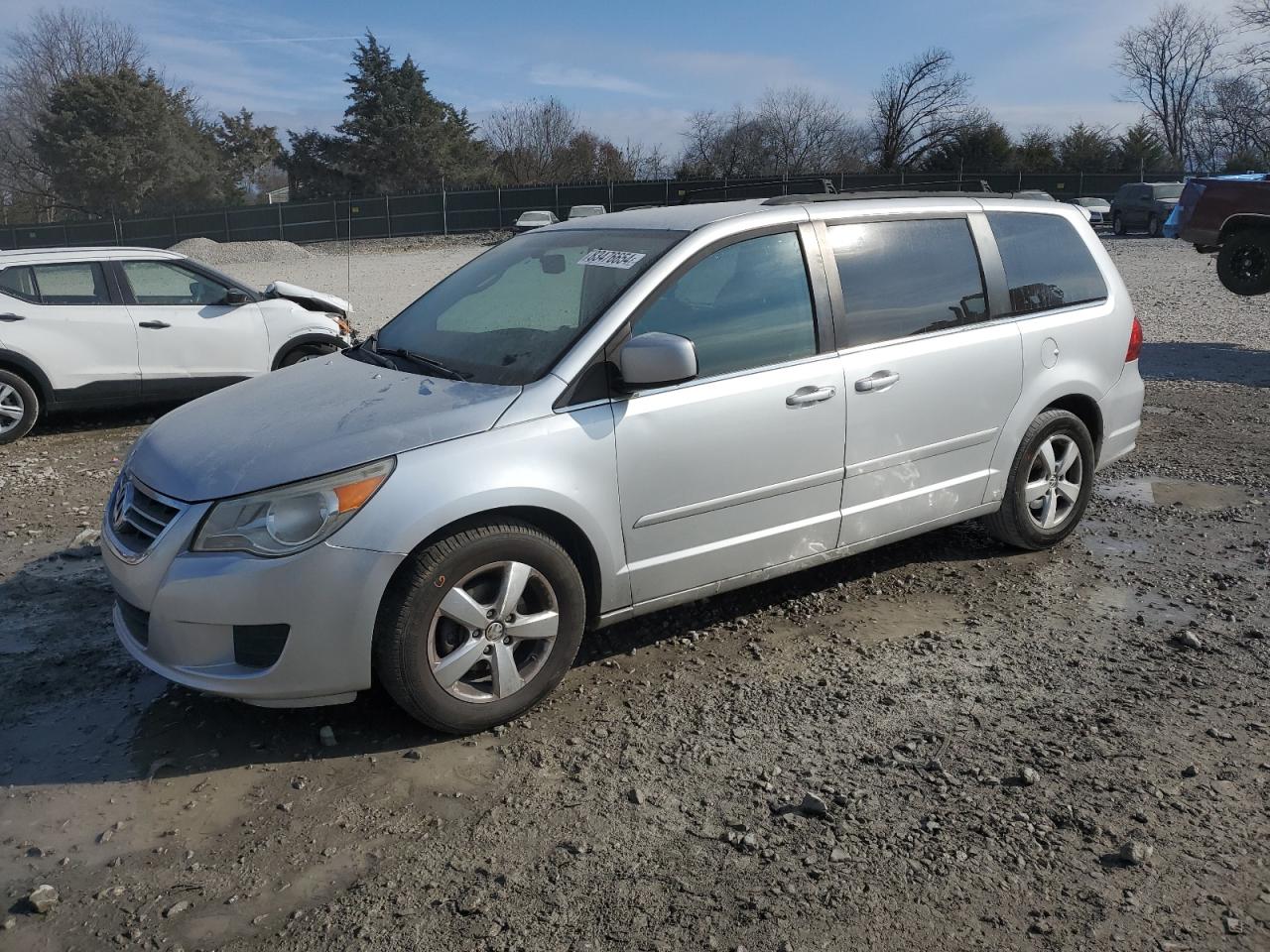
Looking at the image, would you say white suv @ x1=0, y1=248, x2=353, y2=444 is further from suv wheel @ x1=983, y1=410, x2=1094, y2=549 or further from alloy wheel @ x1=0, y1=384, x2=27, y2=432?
suv wheel @ x1=983, y1=410, x2=1094, y2=549

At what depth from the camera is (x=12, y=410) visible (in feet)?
27.8

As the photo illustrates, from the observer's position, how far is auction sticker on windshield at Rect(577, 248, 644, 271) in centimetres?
425

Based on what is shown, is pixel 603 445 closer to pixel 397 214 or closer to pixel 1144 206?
pixel 1144 206

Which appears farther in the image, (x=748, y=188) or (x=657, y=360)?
(x=748, y=188)

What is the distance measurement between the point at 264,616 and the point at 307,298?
7.35 meters

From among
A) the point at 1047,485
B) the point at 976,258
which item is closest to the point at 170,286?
the point at 976,258

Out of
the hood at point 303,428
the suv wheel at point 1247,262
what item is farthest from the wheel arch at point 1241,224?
the hood at point 303,428

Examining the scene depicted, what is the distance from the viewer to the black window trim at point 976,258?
14.8 ft

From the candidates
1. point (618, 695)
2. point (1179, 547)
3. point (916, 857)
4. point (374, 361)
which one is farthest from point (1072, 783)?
point (374, 361)

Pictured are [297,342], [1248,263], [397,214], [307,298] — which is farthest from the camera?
[397,214]

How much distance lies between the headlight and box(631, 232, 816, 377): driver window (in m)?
1.24

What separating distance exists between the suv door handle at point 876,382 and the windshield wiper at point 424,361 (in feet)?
5.40

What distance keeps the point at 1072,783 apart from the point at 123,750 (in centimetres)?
320

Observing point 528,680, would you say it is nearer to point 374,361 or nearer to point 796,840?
point 796,840
